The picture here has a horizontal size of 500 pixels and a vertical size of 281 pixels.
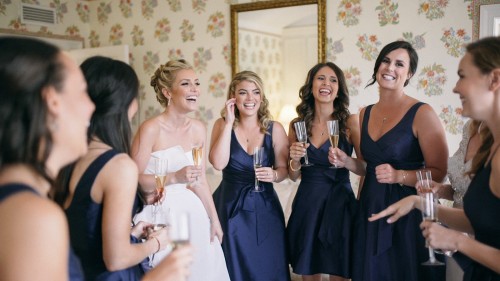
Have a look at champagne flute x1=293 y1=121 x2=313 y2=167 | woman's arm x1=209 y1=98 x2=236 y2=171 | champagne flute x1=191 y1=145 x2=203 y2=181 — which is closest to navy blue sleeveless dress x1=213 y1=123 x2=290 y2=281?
woman's arm x1=209 y1=98 x2=236 y2=171

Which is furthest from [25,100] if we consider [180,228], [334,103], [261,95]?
[334,103]

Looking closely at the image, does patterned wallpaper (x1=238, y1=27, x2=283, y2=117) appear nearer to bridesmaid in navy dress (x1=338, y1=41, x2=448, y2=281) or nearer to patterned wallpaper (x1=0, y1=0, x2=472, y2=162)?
patterned wallpaper (x1=0, y1=0, x2=472, y2=162)

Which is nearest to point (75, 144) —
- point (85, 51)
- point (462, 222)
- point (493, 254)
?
point (493, 254)

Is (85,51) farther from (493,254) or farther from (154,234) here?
(493,254)

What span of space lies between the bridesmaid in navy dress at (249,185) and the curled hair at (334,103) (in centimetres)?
19

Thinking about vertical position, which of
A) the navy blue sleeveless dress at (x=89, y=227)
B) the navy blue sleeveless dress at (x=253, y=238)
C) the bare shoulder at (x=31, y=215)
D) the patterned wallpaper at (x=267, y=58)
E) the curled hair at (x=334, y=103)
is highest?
the patterned wallpaper at (x=267, y=58)

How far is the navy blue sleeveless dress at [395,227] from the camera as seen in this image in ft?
8.02

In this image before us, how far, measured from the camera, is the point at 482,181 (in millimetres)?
1561

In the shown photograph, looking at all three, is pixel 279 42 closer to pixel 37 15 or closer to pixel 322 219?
pixel 322 219

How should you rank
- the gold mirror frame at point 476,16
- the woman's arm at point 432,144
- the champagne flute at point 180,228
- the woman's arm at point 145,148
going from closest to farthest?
1. the champagne flute at point 180,228
2. the woman's arm at point 432,144
3. the woman's arm at point 145,148
4. the gold mirror frame at point 476,16

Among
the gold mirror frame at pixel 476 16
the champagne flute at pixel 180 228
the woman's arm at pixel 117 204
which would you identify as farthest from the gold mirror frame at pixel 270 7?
the champagne flute at pixel 180 228

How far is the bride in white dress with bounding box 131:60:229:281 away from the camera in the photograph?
8.63 feet

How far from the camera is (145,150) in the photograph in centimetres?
264

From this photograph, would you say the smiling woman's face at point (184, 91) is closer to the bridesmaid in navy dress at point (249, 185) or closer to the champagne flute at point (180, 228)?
the bridesmaid in navy dress at point (249, 185)
